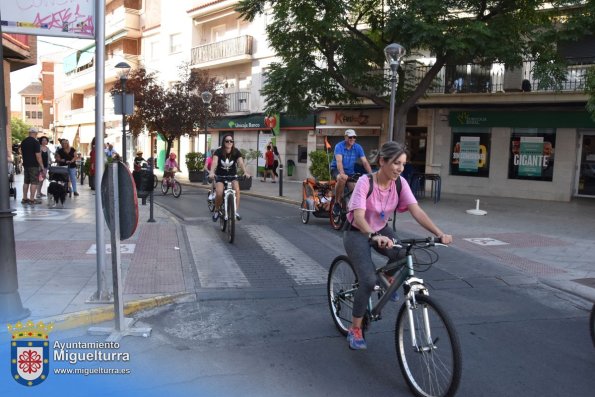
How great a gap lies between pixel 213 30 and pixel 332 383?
1249 inches

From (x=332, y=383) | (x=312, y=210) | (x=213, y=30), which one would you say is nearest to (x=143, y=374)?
(x=332, y=383)

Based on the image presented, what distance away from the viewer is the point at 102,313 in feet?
16.5

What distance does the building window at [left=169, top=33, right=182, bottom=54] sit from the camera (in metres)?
34.6

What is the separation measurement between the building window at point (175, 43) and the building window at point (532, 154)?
2337 cm

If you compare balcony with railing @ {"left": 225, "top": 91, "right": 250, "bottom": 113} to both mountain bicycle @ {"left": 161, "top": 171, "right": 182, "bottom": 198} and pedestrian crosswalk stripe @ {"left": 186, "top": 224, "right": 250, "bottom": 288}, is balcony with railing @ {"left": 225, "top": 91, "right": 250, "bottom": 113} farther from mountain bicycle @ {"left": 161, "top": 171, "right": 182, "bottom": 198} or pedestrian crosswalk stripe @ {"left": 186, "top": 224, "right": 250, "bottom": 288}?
pedestrian crosswalk stripe @ {"left": 186, "top": 224, "right": 250, "bottom": 288}

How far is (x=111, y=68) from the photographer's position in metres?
40.0

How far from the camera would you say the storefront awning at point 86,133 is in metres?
48.4

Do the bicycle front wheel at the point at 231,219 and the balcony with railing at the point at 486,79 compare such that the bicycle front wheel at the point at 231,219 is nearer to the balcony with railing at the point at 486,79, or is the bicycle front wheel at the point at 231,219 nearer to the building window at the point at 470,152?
the balcony with railing at the point at 486,79

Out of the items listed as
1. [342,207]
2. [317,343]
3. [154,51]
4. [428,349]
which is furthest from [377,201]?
[154,51]

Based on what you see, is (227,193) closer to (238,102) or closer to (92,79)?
(238,102)

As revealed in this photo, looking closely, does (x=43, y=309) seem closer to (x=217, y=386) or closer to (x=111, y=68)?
(x=217, y=386)

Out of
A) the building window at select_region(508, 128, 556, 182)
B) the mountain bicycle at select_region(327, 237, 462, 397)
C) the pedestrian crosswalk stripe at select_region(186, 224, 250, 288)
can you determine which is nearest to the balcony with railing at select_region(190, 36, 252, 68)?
the building window at select_region(508, 128, 556, 182)

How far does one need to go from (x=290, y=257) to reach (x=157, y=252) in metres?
2.01

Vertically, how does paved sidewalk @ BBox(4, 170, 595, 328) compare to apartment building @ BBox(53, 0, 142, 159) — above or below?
below
